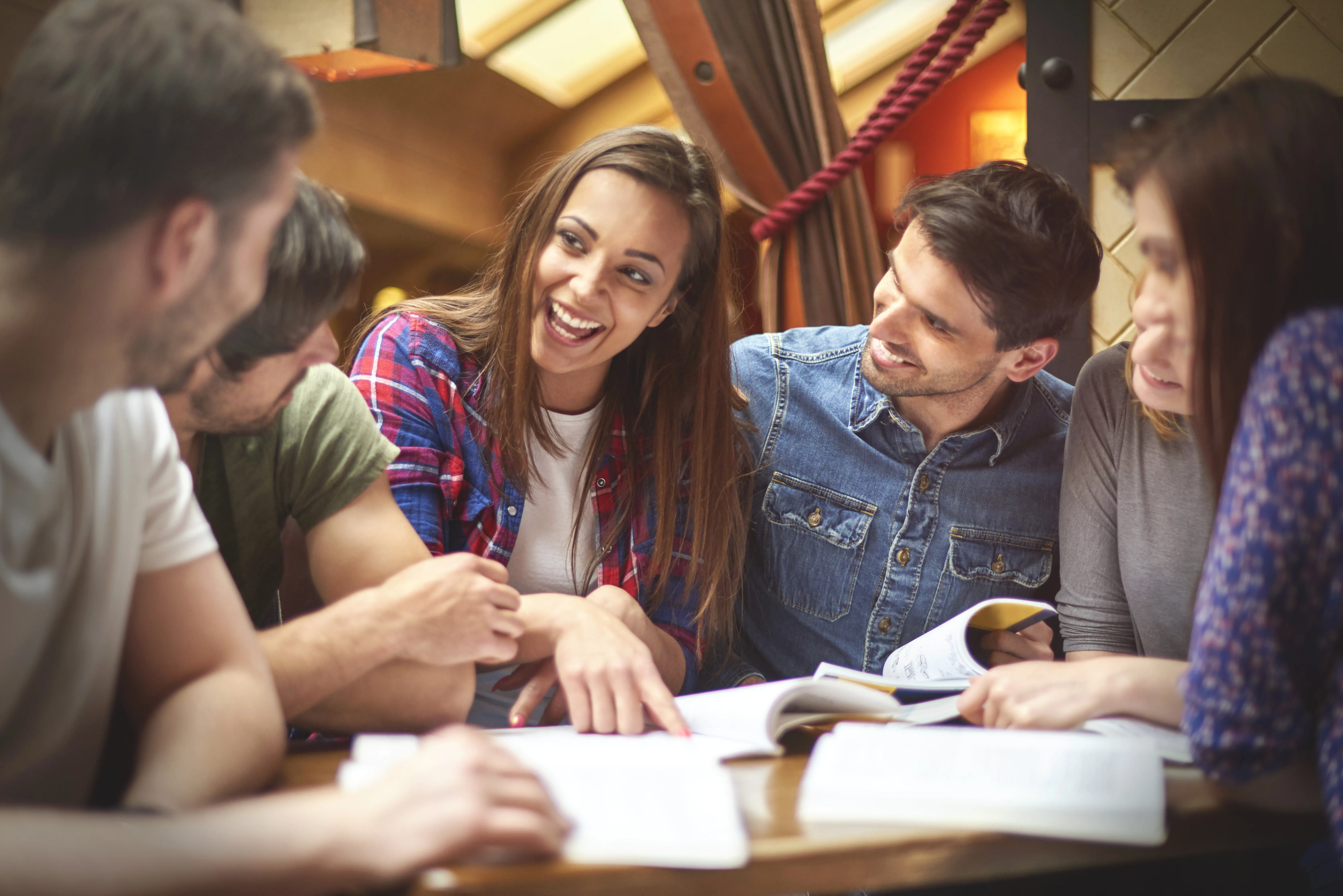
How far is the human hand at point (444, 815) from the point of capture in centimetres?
61

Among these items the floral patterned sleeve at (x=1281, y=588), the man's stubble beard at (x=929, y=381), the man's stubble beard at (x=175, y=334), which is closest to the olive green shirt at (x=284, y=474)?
the man's stubble beard at (x=175, y=334)

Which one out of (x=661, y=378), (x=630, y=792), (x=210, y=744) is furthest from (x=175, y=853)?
(x=661, y=378)

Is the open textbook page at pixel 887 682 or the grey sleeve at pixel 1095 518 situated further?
the grey sleeve at pixel 1095 518

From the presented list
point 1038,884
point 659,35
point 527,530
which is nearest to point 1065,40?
point 659,35

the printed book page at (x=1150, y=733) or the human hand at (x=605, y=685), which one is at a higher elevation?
the human hand at (x=605, y=685)

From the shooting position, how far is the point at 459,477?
1.50m

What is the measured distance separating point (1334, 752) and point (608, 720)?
614 millimetres

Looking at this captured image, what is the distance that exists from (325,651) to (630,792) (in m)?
0.40

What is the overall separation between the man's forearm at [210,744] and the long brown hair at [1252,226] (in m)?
0.86

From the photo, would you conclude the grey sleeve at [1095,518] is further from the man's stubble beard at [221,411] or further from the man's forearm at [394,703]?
the man's stubble beard at [221,411]

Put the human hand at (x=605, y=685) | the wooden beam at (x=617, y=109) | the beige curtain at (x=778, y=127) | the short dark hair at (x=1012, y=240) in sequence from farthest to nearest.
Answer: the wooden beam at (x=617, y=109) < the beige curtain at (x=778, y=127) < the short dark hair at (x=1012, y=240) < the human hand at (x=605, y=685)

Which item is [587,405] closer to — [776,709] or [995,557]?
[995,557]

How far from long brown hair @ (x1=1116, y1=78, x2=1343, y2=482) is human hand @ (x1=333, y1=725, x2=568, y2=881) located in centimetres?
68

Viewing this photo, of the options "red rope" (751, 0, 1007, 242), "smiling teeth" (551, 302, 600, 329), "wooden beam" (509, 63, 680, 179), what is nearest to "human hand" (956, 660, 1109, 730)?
"smiling teeth" (551, 302, 600, 329)
